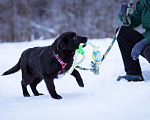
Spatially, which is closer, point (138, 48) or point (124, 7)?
point (138, 48)

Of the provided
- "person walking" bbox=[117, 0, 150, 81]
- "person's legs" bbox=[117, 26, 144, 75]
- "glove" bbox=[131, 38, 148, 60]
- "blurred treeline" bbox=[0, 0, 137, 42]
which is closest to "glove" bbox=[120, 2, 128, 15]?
"person walking" bbox=[117, 0, 150, 81]

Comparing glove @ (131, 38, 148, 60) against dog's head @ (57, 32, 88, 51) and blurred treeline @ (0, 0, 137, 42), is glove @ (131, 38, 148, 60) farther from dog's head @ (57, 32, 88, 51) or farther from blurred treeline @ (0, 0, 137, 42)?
blurred treeline @ (0, 0, 137, 42)

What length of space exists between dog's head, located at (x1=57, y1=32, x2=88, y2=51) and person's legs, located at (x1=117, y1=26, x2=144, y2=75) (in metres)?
0.72

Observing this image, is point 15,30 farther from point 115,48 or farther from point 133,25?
point 133,25

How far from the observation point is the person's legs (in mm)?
3551

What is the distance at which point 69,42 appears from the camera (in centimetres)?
325

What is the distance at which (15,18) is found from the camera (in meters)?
16.6

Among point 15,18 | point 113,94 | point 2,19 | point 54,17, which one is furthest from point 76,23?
point 113,94

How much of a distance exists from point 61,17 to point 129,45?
13.6 m

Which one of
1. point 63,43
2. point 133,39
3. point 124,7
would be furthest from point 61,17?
point 63,43

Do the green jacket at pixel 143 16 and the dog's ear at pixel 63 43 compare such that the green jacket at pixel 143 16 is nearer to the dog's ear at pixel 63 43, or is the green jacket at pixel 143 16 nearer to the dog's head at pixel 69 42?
the dog's head at pixel 69 42

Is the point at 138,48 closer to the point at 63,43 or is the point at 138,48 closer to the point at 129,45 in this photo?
the point at 129,45

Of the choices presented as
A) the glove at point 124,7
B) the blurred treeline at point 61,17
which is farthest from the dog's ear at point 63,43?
the blurred treeline at point 61,17

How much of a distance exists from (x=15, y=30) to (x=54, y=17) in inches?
138
